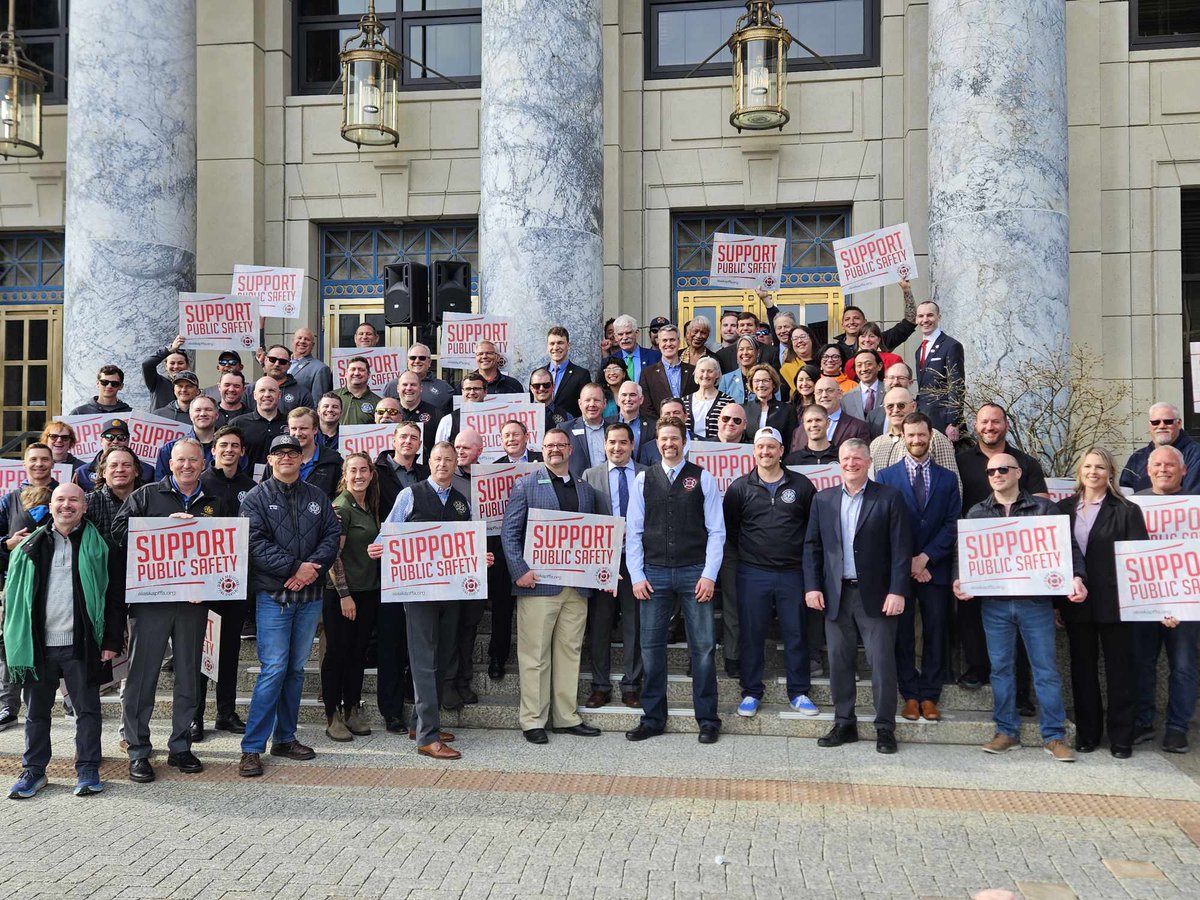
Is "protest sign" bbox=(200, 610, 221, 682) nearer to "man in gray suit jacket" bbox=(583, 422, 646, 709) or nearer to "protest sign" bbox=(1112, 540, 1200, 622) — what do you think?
"man in gray suit jacket" bbox=(583, 422, 646, 709)

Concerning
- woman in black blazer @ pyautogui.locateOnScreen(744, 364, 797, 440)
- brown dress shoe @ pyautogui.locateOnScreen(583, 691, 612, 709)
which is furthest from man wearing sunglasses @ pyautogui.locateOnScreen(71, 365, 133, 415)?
woman in black blazer @ pyautogui.locateOnScreen(744, 364, 797, 440)

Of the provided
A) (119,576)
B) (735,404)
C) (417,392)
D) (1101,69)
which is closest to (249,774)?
(119,576)

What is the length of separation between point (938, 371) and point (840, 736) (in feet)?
13.8

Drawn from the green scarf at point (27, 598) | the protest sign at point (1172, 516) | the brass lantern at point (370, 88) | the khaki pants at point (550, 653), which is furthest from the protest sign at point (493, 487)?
the brass lantern at point (370, 88)

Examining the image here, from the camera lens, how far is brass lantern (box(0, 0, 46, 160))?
53.0ft

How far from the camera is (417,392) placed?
10805 millimetres

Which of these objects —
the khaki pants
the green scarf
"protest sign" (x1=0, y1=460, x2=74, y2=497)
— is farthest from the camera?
"protest sign" (x1=0, y1=460, x2=74, y2=497)

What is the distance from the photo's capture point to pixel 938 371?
37.5ft

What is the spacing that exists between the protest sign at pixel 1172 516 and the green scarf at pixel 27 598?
713 cm

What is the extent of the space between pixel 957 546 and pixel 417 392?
478cm

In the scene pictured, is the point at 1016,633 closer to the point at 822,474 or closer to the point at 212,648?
the point at 822,474

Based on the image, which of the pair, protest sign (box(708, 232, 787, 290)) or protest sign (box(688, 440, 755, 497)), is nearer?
protest sign (box(688, 440, 755, 497))

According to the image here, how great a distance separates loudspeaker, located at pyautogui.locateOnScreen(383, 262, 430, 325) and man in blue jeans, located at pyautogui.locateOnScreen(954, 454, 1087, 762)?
6.55 meters

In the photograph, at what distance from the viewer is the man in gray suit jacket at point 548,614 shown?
8.93 meters
